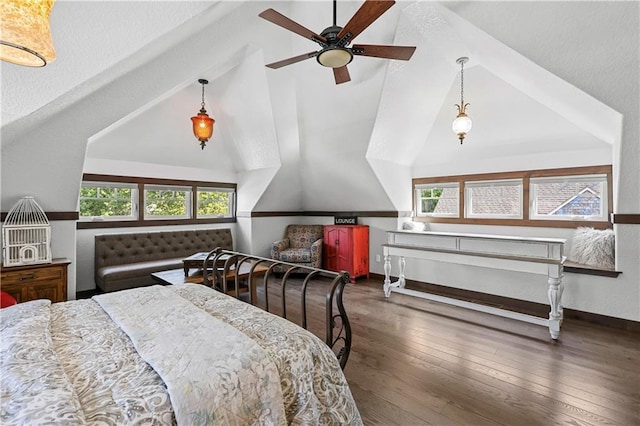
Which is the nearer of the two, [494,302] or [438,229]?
[494,302]

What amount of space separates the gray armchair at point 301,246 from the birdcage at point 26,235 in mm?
3279

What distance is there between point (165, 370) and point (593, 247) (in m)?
4.30

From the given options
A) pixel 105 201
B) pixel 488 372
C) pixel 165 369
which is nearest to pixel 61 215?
pixel 105 201

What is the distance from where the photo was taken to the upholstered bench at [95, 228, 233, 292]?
161 inches

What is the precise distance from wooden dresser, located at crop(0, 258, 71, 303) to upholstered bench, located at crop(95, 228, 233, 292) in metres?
0.71

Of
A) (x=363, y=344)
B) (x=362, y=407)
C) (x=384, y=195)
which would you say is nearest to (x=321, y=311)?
(x=363, y=344)

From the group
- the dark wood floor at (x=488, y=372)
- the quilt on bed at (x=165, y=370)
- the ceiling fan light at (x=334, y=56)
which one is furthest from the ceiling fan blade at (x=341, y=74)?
the dark wood floor at (x=488, y=372)

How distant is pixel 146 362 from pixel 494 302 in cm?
421

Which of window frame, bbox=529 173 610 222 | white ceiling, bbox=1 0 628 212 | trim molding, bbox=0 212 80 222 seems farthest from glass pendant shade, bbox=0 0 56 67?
window frame, bbox=529 173 610 222

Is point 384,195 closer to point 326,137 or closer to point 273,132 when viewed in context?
point 326,137

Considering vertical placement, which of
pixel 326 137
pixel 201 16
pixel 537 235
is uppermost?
pixel 201 16

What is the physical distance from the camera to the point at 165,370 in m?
1.06

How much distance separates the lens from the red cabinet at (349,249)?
522 cm

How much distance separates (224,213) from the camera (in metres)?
6.04
